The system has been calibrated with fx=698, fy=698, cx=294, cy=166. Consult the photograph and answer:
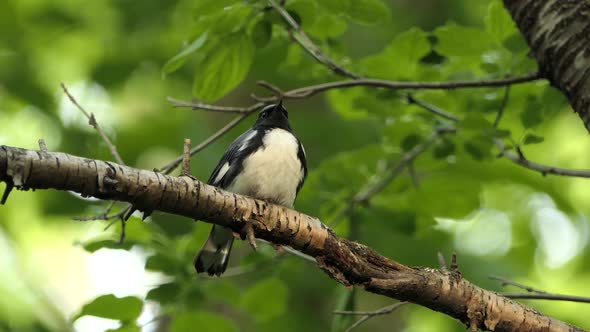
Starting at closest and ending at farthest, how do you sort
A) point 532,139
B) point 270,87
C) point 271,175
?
point 270,87, point 532,139, point 271,175

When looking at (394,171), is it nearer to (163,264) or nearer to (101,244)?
(163,264)

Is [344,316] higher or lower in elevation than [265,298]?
higher

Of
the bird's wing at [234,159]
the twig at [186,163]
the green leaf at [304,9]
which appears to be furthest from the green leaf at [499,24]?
the twig at [186,163]

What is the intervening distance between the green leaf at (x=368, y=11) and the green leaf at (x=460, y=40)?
276mm

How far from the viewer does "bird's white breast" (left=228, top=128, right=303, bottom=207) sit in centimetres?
368

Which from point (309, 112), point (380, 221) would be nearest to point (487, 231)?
point (309, 112)

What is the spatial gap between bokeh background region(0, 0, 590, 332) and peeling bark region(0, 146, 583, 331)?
0.76 metres

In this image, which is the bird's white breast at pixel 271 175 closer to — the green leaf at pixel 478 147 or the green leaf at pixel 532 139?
the green leaf at pixel 478 147

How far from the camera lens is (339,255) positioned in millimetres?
2633

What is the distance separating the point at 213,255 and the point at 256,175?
48 cm

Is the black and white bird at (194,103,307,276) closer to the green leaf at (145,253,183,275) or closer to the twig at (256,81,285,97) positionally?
the green leaf at (145,253,183,275)

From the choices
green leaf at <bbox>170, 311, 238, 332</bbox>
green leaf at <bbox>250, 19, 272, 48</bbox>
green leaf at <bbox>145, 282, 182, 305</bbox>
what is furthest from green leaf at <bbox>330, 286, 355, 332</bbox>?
green leaf at <bbox>250, 19, 272, 48</bbox>

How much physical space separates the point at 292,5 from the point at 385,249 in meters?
1.91

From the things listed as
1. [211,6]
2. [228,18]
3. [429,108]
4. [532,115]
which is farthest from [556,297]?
[211,6]
